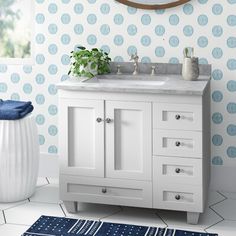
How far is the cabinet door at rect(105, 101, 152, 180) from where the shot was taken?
3.37 m

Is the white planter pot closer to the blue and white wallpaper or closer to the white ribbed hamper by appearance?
the blue and white wallpaper

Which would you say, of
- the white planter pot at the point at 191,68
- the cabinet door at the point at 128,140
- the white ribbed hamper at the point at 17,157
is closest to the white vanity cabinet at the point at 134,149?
the cabinet door at the point at 128,140

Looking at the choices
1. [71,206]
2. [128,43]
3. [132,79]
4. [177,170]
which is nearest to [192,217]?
[177,170]

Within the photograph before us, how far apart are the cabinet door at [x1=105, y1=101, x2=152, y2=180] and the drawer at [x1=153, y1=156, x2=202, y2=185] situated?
0.17ft

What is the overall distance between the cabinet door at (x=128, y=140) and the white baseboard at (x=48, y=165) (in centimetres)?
83

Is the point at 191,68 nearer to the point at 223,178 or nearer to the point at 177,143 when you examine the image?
the point at 177,143

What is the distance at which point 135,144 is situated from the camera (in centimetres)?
340

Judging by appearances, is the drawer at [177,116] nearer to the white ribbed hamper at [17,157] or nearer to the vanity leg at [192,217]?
the vanity leg at [192,217]

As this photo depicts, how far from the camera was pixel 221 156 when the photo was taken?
3.89m

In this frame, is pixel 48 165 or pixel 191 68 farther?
pixel 48 165

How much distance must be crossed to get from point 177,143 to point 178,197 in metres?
0.30

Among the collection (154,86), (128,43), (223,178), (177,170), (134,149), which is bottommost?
(223,178)

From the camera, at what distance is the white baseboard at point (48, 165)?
4195 mm

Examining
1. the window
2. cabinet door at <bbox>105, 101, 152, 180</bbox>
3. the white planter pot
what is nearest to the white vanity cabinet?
cabinet door at <bbox>105, 101, 152, 180</bbox>
